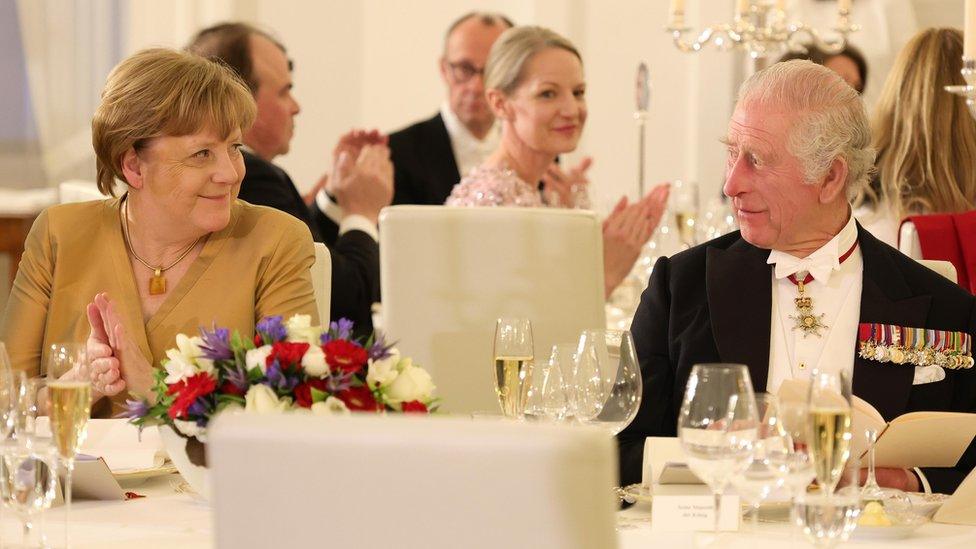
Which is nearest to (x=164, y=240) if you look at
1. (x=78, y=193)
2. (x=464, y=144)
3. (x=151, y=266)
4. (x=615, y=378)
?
(x=151, y=266)

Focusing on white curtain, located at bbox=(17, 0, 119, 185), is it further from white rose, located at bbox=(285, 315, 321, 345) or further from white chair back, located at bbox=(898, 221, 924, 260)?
white rose, located at bbox=(285, 315, 321, 345)

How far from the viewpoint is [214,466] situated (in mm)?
1187

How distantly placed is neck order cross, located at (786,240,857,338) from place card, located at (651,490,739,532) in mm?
769

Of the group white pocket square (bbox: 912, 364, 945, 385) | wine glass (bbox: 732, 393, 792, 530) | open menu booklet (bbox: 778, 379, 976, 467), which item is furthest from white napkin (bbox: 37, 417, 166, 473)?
white pocket square (bbox: 912, 364, 945, 385)

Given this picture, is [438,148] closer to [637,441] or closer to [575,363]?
[637,441]

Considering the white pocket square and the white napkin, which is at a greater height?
the white pocket square

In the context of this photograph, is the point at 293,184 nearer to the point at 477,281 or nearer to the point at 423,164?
the point at 477,281

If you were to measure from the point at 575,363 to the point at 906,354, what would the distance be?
713mm

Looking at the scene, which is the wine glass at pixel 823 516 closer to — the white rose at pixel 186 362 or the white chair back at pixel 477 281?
the white rose at pixel 186 362

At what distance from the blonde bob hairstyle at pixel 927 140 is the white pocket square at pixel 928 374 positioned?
1329mm

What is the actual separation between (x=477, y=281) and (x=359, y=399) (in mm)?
1306

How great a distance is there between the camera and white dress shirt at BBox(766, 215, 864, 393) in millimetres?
2494

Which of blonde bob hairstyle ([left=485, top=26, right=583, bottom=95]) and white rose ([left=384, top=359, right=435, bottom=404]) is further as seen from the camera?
blonde bob hairstyle ([left=485, top=26, right=583, bottom=95])

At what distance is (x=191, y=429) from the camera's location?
179cm
